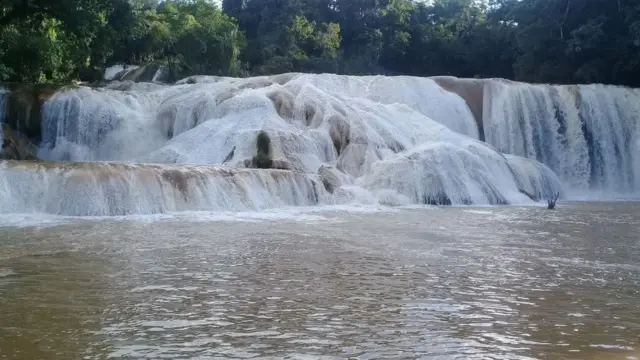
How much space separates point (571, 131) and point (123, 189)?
1564 centimetres

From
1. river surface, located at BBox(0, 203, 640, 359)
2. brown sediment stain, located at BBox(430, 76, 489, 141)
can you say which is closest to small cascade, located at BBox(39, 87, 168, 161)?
brown sediment stain, located at BBox(430, 76, 489, 141)

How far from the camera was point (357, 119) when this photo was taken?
18312mm

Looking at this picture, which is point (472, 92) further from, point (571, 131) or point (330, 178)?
point (330, 178)

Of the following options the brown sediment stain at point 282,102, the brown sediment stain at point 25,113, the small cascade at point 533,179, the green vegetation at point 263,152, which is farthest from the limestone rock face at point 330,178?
the brown sediment stain at point 25,113

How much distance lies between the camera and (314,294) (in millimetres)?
5203

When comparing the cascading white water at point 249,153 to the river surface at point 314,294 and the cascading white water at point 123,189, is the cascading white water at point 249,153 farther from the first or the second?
the river surface at point 314,294

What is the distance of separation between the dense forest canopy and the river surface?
45.4 feet

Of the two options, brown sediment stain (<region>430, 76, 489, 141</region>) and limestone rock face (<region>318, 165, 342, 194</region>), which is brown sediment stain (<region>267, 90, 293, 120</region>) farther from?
brown sediment stain (<region>430, 76, 489, 141</region>)

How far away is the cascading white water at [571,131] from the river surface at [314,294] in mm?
13375

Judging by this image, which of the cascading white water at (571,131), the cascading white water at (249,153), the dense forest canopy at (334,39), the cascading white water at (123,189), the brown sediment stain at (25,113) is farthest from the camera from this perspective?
the cascading white water at (571,131)

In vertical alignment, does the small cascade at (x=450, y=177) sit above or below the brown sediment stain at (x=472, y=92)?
below

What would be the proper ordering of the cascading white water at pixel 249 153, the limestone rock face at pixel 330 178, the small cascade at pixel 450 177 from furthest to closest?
the small cascade at pixel 450 177
the limestone rock face at pixel 330 178
the cascading white water at pixel 249 153

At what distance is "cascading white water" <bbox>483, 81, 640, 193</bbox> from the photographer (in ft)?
73.4

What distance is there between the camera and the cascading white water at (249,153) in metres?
11.6
